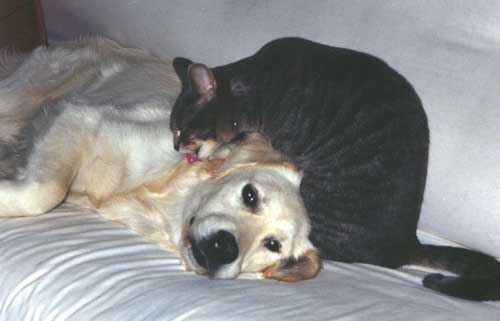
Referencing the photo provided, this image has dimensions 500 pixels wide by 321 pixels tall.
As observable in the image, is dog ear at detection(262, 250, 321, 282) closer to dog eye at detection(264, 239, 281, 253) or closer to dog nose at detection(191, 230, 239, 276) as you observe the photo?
dog eye at detection(264, 239, 281, 253)

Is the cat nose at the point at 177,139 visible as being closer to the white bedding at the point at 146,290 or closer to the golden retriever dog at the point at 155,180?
the golden retriever dog at the point at 155,180

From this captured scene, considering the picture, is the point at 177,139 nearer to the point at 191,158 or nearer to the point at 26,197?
the point at 191,158

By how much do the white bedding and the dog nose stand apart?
5 cm

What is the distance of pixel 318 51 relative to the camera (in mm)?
2371

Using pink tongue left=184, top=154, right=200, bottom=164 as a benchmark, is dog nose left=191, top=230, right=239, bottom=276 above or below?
below

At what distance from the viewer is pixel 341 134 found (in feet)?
7.46

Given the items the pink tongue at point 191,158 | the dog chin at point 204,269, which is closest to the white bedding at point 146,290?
the dog chin at point 204,269

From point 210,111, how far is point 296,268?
25.0 inches

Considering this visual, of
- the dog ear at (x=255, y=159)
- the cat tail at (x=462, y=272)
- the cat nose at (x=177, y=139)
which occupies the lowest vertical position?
the cat tail at (x=462, y=272)

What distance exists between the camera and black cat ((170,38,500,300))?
2.12 meters

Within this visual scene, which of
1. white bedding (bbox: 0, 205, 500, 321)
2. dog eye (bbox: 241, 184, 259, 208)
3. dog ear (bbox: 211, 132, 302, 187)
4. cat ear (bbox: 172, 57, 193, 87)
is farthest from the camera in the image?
cat ear (bbox: 172, 57, 193, 87)

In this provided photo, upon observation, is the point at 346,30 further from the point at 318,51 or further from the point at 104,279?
the point at 104,279

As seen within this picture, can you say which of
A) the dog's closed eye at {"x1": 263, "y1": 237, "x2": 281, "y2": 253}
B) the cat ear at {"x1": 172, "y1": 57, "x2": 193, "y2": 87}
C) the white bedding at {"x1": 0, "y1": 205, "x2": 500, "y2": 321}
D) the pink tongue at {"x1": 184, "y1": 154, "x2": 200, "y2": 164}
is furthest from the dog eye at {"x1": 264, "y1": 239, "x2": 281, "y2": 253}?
the cat ear at {"x1": 172, "y1": 57, "x2": 193, "y2": 87}

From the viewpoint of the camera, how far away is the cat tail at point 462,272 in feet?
6.48
